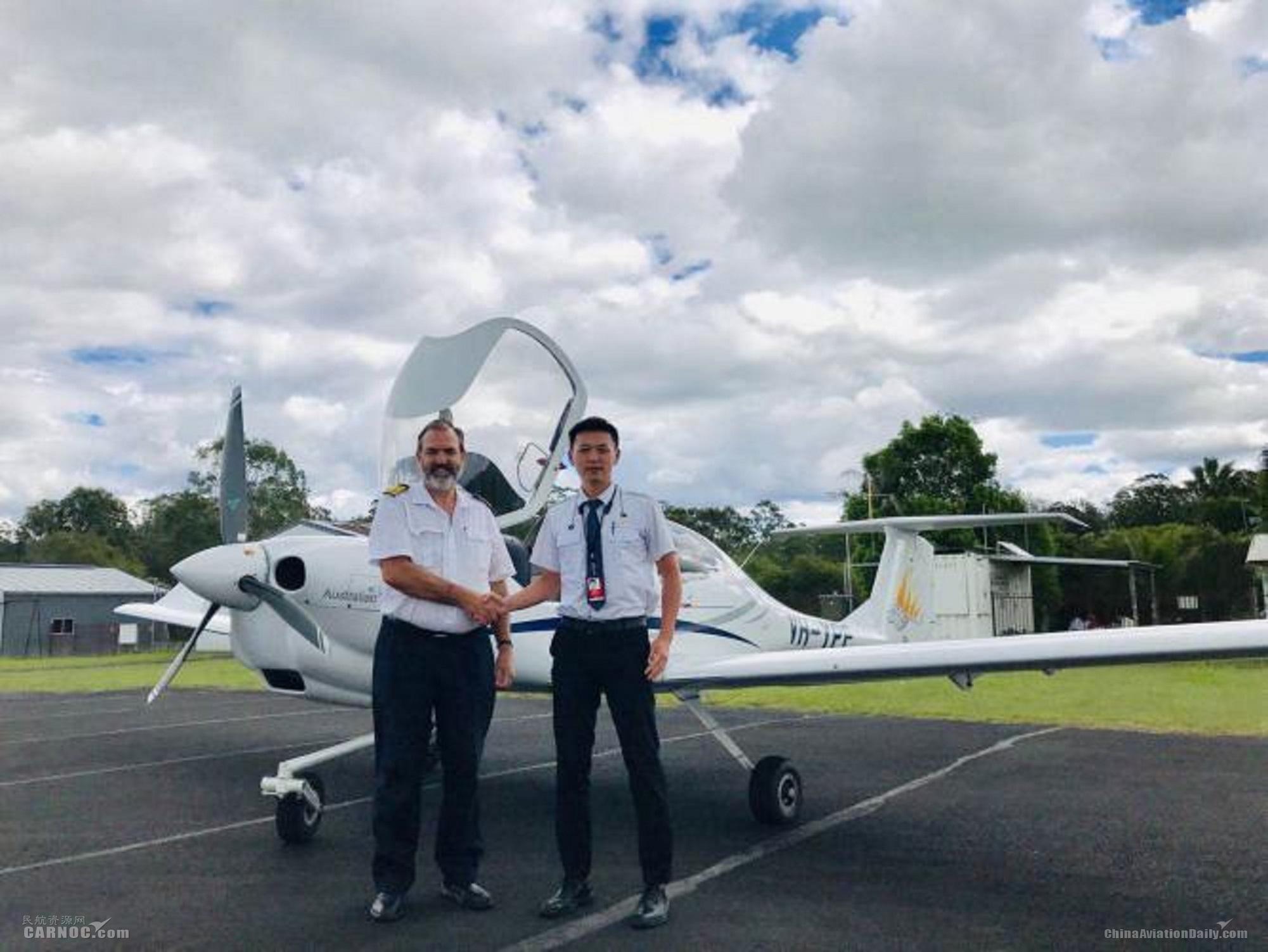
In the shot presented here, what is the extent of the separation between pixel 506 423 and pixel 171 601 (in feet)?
35.8

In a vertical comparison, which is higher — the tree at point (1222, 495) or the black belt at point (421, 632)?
the tree at point (1222, 495)

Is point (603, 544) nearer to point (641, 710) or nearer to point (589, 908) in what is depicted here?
point (641, 710)

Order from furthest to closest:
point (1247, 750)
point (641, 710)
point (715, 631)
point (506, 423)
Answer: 1. point (1247, 750)
2. point (715, 631)
3. point (506, 423)
4. point (641, 710)

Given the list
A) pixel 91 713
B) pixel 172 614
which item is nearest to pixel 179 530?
pixel 91 713

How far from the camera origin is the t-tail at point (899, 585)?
9023 millimetres

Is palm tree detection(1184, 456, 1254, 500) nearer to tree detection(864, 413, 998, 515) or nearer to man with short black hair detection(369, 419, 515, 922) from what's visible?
tree detection(864, 413, 998, 515)

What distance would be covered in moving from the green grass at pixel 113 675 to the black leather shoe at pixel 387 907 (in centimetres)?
1052

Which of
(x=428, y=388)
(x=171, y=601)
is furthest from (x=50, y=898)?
(x=171, y=601)

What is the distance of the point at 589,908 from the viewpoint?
422 cm

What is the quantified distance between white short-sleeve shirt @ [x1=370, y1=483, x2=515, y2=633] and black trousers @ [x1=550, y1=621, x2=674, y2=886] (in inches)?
18.4

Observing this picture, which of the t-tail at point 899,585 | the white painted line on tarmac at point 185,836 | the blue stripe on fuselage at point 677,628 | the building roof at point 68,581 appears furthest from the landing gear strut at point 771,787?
the building roof at point 68,581

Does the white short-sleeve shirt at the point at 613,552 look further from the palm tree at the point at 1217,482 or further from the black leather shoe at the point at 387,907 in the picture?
the palm tree at the point at 1217,482

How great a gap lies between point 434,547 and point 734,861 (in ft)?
7.44

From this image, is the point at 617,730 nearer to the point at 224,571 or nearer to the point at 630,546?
the point at 630,546
